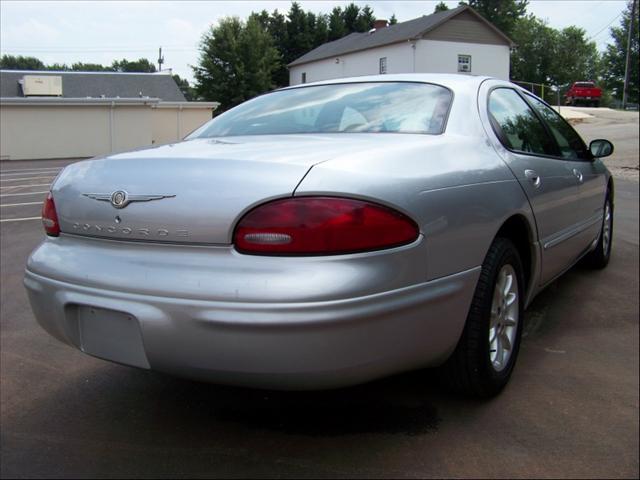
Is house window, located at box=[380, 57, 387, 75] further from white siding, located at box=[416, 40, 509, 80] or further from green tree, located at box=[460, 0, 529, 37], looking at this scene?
green tree, located at box=[460, 0, 529, 37]

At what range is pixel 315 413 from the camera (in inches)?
104

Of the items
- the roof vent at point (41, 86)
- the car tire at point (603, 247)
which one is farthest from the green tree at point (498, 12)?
the car tire at point (603, 247)

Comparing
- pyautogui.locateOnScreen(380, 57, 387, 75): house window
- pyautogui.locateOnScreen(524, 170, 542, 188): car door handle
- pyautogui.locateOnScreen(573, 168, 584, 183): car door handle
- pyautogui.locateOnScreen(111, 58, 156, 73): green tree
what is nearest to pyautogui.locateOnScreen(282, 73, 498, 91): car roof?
pyautogui.locateOnScreen(524, 170, 542, 188): car door handle

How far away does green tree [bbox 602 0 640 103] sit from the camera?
44.3 meters

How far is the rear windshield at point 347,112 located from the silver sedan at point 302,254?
19mm

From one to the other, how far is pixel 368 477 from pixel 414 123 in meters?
1.54

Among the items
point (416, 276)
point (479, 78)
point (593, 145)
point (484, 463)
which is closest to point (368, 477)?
point (484, 463)

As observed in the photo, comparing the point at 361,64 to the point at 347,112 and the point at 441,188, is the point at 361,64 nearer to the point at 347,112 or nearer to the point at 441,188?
the point at 347,112

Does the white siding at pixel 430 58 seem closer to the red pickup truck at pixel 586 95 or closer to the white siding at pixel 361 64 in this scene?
the white siding at pixel 361 64

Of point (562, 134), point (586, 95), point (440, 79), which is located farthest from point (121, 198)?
point (586, 95)

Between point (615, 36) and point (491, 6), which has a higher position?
point (491, 6)

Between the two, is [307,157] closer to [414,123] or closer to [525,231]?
[414,123]

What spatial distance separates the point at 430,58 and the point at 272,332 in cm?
3487

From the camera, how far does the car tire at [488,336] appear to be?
8.28 ft
